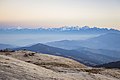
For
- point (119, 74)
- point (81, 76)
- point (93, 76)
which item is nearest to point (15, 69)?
point (81, 76)

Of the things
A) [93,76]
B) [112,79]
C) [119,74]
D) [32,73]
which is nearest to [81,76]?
[93,76]

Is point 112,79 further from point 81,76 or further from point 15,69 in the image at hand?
point 15,69

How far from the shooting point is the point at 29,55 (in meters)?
60.7

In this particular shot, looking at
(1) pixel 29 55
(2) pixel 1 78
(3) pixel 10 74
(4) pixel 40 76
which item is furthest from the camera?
(1) pixel 29 55

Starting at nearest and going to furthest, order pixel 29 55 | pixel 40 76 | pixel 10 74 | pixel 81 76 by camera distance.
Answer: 1. pixel 10 74
2. pixel 40 76
3. pixel 81 76
4. pixel 29 55

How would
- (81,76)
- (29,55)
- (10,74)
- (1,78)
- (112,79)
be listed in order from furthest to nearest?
(29,55) < (112,79) < (81,76) < (10,74) < (1,78)

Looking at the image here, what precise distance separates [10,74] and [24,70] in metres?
3.37

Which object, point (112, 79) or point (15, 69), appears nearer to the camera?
point (15, 69)

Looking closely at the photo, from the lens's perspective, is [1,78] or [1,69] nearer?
[1,78]

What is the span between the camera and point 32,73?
3094 centimetres

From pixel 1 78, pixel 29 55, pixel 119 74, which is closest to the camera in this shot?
pixel 1 78

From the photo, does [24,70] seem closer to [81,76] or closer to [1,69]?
[1,69]

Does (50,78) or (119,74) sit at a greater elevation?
(50,78)

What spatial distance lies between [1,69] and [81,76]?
13519 mm
